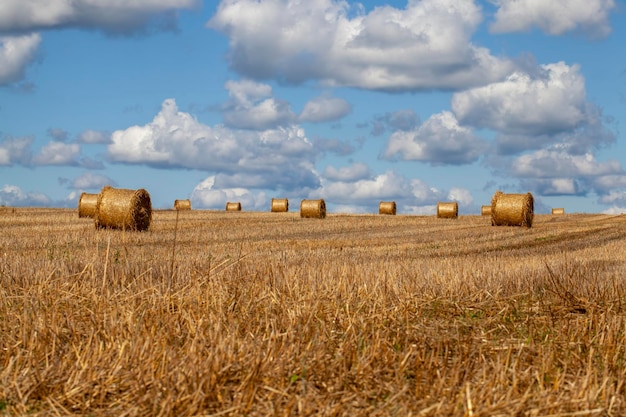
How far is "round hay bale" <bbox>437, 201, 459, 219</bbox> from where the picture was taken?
121ft

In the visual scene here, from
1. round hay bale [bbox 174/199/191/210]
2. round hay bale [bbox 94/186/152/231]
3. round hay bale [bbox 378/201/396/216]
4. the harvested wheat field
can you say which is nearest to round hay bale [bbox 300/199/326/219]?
round hay bale [bbox 378/201/396/216]

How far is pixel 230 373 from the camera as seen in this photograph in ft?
16.0

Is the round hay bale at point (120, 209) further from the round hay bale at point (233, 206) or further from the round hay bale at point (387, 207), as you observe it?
the round hay bale at point (233, 206)

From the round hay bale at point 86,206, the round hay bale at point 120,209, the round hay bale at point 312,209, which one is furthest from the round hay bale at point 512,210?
the round hay bale at point 86,206

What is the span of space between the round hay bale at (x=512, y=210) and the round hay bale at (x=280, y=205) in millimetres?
15314

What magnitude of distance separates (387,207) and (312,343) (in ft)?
122

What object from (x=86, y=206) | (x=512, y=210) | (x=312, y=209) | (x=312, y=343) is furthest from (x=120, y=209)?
(x=312, y=343)

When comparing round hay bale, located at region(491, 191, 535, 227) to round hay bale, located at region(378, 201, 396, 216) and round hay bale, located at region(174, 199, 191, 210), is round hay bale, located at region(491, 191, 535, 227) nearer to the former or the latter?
round hay bale, located at region(378, 201, 396, 216)

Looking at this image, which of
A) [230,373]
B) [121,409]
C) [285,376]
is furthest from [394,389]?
[121,409]

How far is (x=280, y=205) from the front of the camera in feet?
135

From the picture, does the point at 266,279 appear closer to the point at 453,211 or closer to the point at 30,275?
the point at 30,275

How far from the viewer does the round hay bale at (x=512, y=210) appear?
27.4 metres

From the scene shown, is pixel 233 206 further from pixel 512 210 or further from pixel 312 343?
pixel 312 343

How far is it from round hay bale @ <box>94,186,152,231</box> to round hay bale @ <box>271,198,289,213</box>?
18.1m
